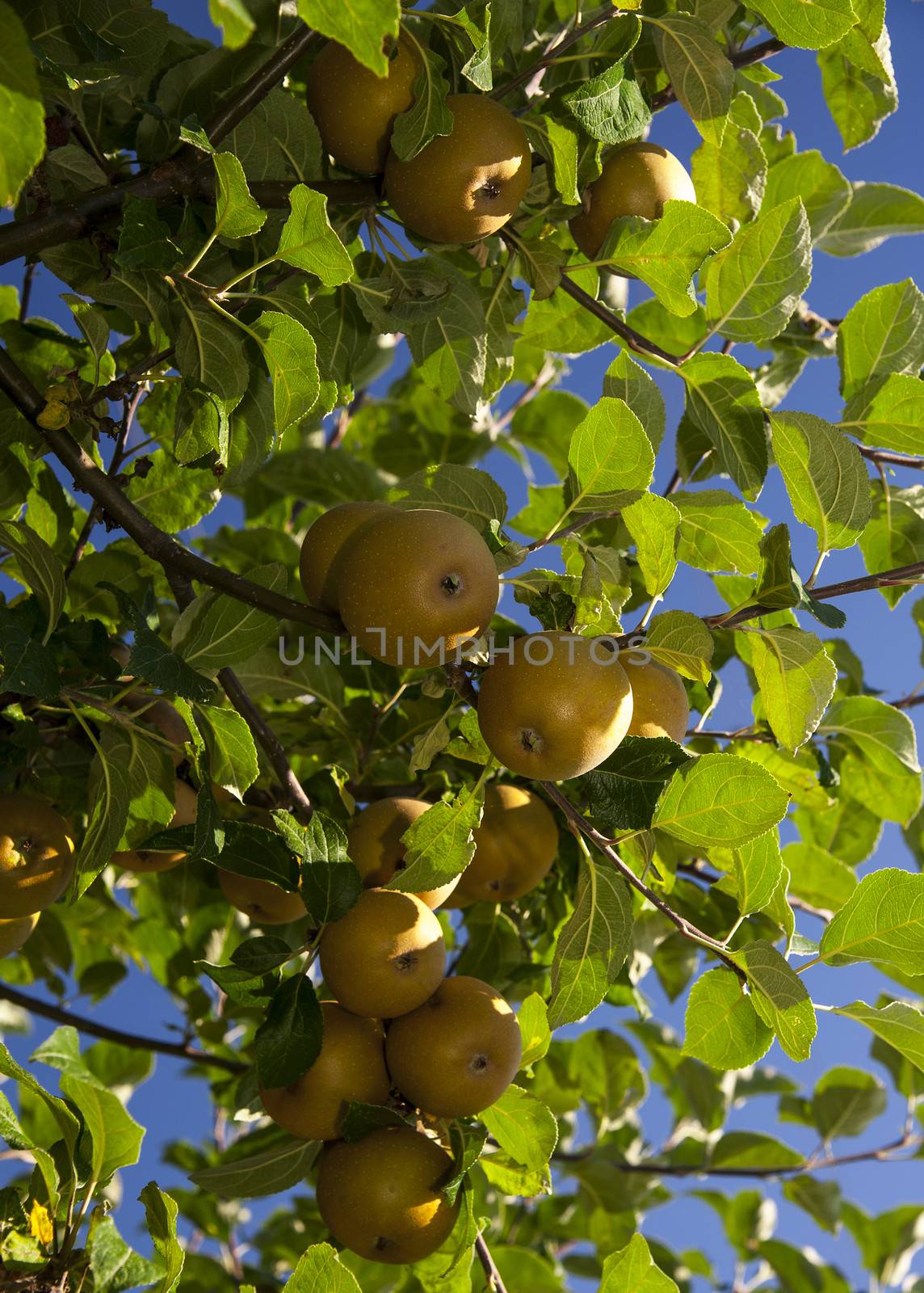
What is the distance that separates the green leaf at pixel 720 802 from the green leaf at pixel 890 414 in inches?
28.8

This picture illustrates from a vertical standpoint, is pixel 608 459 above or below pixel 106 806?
above

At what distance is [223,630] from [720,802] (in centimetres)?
74

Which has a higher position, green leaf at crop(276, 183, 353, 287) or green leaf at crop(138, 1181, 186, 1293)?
green leaf at crop(276, 183, 353, 287)

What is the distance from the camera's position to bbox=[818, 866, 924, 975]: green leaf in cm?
170

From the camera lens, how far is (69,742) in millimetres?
2133

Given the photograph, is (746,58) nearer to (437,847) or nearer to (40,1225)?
(437,847)

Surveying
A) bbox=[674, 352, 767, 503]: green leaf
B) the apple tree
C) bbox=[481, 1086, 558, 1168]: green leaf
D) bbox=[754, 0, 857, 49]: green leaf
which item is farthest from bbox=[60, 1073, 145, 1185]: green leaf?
bbox=[754, 0, 857, 49]: green leaf

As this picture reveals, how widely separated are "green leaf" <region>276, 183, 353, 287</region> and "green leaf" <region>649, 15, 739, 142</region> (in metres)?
0.67

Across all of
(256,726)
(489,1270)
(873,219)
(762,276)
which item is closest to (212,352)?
(256,726)

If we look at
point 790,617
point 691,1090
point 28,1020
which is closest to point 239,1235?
point 28,1020

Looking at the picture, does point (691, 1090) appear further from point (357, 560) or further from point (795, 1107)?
point (357, 560)

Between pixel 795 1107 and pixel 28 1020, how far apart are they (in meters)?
2.50

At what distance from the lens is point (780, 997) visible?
5.37ft

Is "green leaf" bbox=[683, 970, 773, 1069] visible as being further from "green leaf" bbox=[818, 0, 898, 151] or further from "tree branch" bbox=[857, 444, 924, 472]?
"green leaf" bbox=[818, 0, 898, 151]
